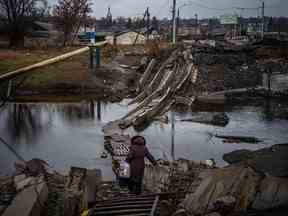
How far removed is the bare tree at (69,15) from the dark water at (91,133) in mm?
23365

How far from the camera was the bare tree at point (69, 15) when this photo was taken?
40.3 meters

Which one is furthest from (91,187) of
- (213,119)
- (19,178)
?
(213,119)

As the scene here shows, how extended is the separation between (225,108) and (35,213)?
556 inches

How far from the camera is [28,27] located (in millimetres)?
41375

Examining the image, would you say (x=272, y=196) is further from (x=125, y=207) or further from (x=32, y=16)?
(x=32, y=16)

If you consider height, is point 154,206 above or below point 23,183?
below

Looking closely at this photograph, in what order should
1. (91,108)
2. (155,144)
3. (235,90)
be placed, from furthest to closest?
(235,90) → (91,108) → (155,144)

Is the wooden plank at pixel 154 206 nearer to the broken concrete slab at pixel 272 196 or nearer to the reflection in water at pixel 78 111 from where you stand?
the broken concrete slab at pixel 272 196

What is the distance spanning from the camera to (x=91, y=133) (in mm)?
13500

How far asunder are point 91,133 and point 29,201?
322 inches

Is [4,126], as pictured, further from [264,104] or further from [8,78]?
[264,104]

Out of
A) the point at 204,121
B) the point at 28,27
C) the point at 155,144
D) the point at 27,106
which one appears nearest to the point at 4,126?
the point at 27,106

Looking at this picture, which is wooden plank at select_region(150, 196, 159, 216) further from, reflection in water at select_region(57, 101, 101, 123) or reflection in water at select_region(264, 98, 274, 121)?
reflection in water at select_region(264, 98, 274, 121)

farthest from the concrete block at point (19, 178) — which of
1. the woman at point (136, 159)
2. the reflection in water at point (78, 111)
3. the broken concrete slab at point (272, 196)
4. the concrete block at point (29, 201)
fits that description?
the reflection in water at point (78, 111)
